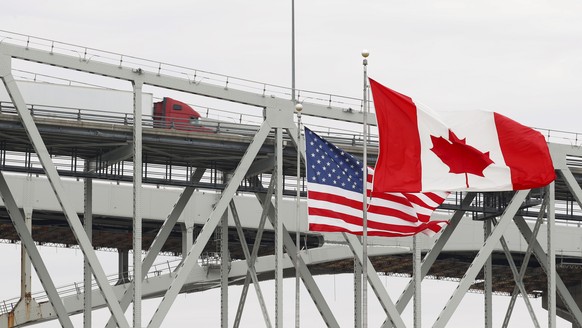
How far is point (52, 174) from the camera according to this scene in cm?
5766

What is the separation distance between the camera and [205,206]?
294 ft

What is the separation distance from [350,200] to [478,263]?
16.6m

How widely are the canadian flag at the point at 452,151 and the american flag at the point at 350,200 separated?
1.35 m

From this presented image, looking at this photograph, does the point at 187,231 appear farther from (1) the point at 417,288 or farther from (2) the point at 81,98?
(1) the point at 417,288

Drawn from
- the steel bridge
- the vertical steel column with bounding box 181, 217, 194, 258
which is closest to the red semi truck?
the steel bridge

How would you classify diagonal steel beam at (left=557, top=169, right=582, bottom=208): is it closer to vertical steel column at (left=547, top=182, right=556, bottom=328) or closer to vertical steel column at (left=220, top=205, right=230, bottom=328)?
vertical steel column at (left=547, top=182, right=556, bottom=328)

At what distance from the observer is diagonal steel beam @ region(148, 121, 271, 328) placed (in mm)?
59344

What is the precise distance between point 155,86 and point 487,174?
46.7 feet

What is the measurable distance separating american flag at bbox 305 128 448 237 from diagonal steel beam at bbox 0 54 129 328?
33.7ft

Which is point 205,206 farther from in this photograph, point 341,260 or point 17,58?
point 17,58

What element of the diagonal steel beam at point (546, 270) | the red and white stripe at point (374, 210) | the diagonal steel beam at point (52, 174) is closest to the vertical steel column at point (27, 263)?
the diagonal steel beam at point (52, 174)

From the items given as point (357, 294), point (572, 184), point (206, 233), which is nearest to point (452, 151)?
point (206, 233)

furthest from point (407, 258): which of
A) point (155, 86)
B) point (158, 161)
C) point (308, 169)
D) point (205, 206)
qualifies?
point (308, 169)

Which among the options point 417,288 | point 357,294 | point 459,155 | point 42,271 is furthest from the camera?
point 357,294
